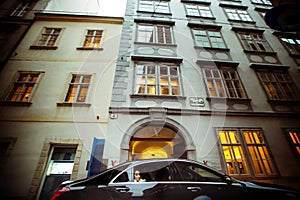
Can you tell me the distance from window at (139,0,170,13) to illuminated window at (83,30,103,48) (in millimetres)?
3744

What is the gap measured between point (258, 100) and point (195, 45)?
453 centimetres

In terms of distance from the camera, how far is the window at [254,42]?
8.98 metres

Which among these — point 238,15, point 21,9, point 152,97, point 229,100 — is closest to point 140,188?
point 152,97

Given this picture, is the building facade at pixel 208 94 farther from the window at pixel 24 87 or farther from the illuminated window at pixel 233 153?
the window at pixel 24 87

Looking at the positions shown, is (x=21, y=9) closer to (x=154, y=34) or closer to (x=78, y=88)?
(x=78, y=88)

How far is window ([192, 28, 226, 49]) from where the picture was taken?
873cm

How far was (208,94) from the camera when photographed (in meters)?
6.85

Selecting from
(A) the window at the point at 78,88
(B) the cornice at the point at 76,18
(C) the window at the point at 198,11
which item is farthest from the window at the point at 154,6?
(A) the window at the point at 78,88

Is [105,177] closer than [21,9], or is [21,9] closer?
[105,177]

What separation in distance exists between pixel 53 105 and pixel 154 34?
685 centimetres

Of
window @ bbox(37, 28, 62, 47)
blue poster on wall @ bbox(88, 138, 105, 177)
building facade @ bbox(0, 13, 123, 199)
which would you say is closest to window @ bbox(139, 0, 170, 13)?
building facade @ bbox(0, 13, 123, 199)

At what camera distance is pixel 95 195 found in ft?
7.78

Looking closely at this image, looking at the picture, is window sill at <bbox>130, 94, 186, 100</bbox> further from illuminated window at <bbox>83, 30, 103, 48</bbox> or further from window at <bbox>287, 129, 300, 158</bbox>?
window at <bbox>287, 129, 300, 158</bbox>

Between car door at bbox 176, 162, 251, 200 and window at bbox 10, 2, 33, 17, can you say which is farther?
window at bbox 10, 2, 33, 17
